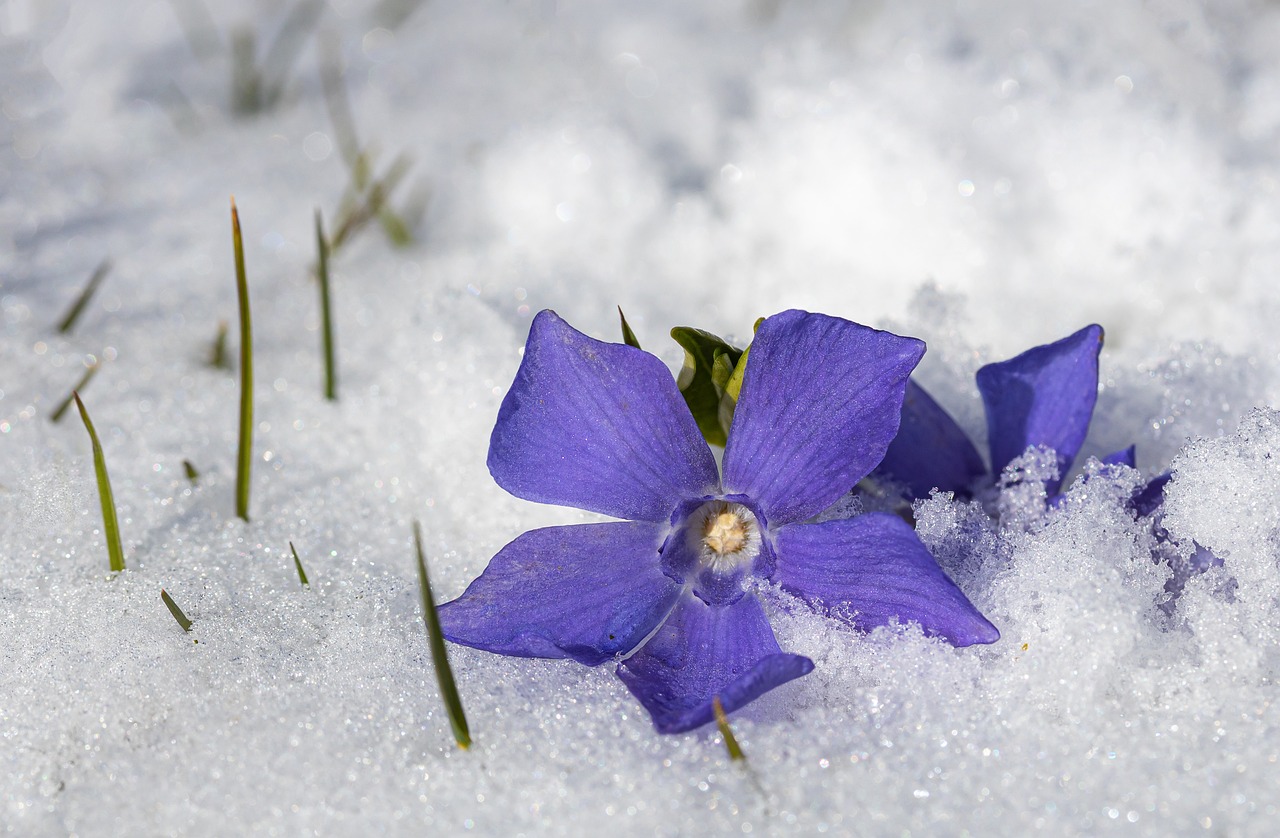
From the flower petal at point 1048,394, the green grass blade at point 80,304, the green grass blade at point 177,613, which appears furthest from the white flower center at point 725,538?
the green grass blade at point 80,304

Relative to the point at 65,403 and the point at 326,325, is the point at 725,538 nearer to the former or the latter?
the point at 326,325

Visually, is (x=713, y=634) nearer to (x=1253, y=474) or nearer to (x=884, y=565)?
(x=884, y=565)

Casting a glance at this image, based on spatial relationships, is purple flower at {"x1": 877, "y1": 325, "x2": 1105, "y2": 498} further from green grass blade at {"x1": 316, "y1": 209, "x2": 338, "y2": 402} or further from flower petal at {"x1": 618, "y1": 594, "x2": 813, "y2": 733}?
green grass blade at {"x1": 316, "y1": 209, "x2": 338, "y2": 402}

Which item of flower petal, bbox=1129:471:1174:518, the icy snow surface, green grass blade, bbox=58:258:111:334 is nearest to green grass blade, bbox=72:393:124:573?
the icy snow surface

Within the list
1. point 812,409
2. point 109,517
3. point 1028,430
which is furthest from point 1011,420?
point 109,517

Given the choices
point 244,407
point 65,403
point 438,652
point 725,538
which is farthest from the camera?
point 65,403

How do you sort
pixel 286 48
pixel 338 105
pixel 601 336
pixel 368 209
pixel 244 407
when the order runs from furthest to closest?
1. pixel 286 48
2. pixel 338 105
3. pixel 368 209
4. pixel 601 336
5. pixel 244 407
